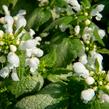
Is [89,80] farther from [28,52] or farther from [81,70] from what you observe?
[28,52]

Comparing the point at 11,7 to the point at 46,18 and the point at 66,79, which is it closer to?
the point at 46,18

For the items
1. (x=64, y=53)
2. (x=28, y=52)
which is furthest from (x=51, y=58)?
(x=28, y=52)

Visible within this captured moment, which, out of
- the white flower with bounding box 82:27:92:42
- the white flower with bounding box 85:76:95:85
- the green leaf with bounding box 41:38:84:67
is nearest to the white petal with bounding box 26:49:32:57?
the green leaf with bounding box 41:38:84:67

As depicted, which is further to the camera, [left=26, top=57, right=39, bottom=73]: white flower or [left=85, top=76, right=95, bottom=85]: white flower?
[left=26, top=57, right=39, bottom=73]: white flower

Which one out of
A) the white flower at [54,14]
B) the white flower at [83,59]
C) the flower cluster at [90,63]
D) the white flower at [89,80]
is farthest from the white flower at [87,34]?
the white flower at [89,80]

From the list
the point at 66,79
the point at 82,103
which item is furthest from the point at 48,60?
the point at 82,103

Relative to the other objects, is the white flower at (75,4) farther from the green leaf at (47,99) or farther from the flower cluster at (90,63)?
the green leaf at (47,99)

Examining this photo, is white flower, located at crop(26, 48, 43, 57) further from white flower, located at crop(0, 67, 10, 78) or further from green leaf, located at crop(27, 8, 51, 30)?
green leaf, located at crop(27, 8, 51, 30)
